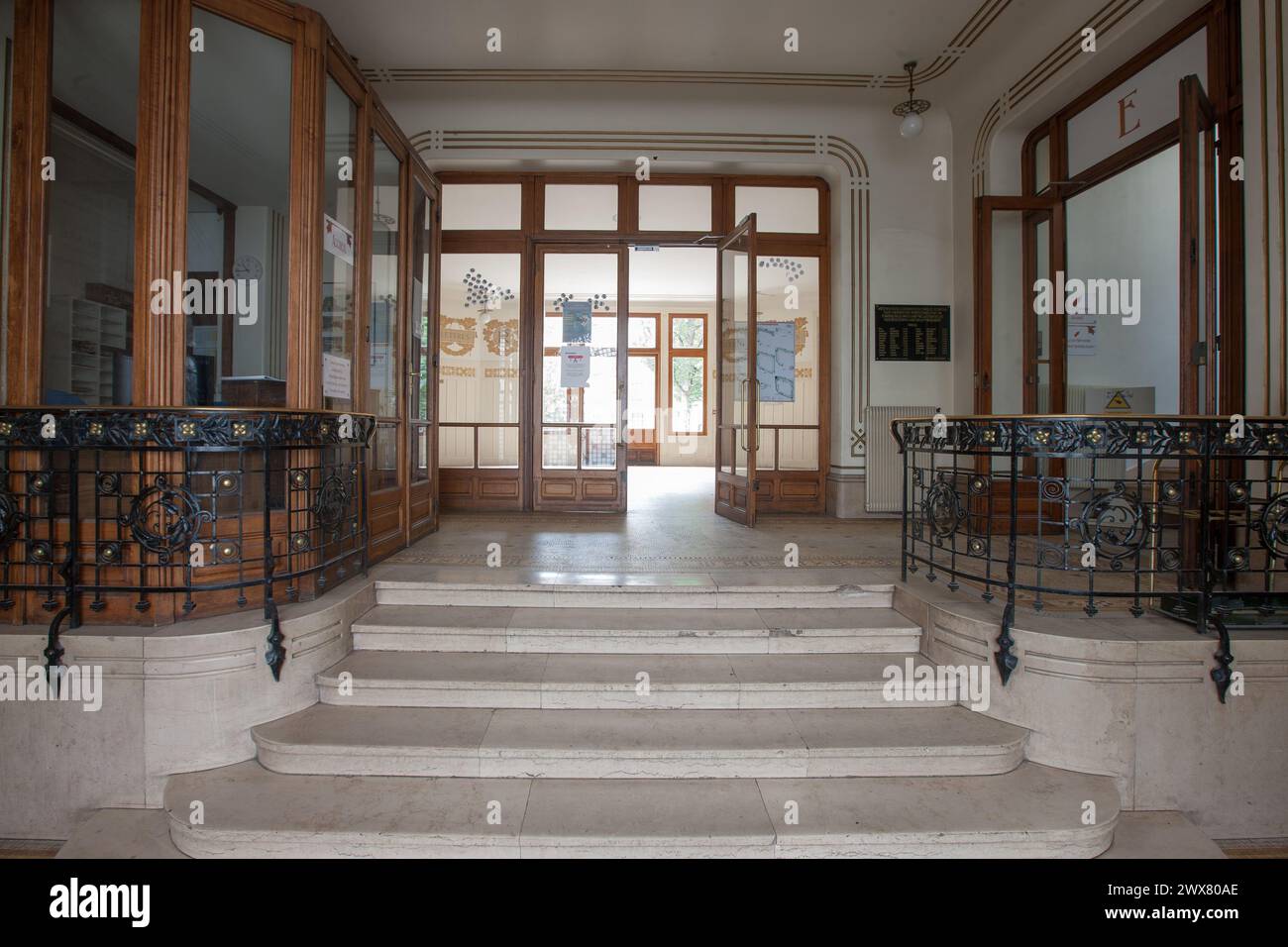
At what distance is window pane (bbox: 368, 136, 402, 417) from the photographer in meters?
3.98

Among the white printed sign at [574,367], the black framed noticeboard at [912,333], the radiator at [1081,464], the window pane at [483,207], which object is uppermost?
the window pane at [483,207]

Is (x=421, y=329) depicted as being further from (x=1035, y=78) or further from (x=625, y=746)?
(x=1035, y=78)

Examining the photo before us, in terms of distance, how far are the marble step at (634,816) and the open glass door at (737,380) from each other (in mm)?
3293

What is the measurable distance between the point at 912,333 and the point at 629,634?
461 centimetres

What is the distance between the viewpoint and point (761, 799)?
2262mm

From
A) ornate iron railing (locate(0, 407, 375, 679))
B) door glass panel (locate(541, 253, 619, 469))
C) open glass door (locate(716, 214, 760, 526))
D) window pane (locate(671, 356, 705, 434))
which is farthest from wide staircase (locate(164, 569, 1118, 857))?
window pane (locate(671, 356, 705, 434))

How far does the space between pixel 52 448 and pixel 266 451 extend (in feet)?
2.52

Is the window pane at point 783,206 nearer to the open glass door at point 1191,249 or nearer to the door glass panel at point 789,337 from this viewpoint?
the door glass panel at point 789,337

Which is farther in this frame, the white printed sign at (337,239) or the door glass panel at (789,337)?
the door glass panel at (789,337)

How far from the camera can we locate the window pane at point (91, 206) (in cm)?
277

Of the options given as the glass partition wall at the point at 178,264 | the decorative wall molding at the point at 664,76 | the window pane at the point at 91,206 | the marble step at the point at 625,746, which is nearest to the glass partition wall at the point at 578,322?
the decorative wall molding at the point at 664,76

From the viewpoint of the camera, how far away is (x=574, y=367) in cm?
632

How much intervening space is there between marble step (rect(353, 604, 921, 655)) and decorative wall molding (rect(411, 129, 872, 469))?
3413mm

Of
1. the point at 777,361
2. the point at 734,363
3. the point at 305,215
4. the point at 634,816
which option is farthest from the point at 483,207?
the point at 634,816
